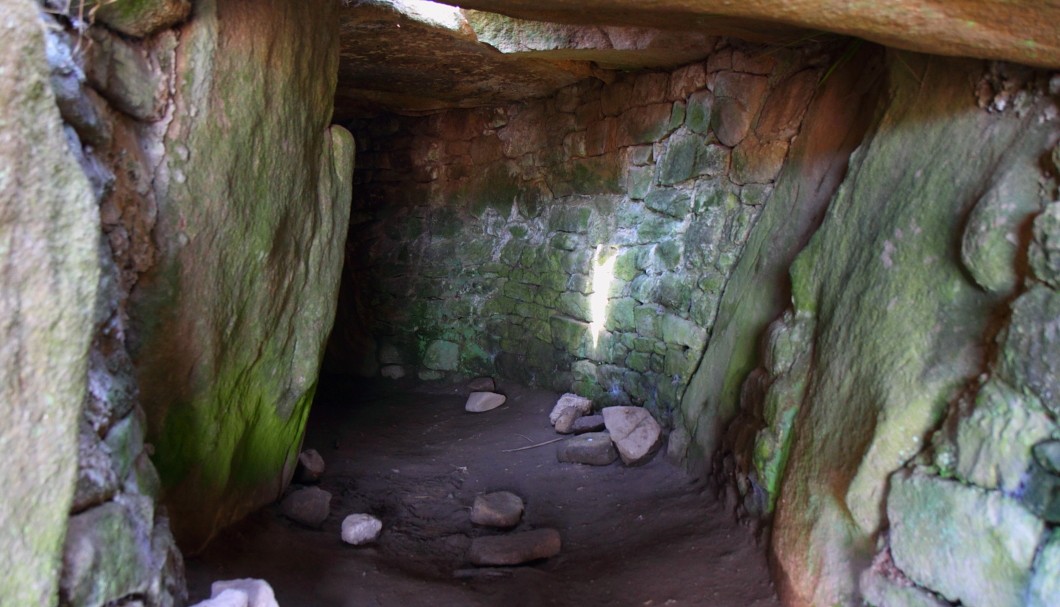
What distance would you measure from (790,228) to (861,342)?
91 cm

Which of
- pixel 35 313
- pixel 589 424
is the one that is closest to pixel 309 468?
pixel 589 424

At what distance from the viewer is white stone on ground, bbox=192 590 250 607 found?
4.89 feet

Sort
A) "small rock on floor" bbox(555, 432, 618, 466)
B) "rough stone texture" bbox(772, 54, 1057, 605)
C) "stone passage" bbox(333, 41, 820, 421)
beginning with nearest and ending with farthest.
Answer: "rough stone texture" bbox(772, 54, 1057, 605) → "stone passage" bbox(333, 41, 820, 421) → "small rock on floor" bbox(555, 432, 618, 466)

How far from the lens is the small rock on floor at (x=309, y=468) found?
3537 millimetres

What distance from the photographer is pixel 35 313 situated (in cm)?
108

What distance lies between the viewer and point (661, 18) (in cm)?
243

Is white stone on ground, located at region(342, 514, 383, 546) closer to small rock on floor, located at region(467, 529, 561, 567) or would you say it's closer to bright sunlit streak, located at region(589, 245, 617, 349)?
small rock on floor, located at region(467, 529, 561, 567)

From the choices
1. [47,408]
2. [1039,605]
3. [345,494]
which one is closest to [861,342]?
[1039,605]

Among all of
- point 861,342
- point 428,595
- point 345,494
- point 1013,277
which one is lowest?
point 345,494

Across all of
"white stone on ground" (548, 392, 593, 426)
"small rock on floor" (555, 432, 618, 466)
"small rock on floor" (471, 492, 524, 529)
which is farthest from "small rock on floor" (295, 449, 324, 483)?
"white stone on ground" (548, 392, 593, 426)

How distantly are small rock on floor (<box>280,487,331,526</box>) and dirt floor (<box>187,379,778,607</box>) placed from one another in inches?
2.6

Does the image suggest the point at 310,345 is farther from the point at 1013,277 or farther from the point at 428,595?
the point at 1013,277

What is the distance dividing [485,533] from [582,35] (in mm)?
2524

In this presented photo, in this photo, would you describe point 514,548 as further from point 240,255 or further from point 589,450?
point 240,255
